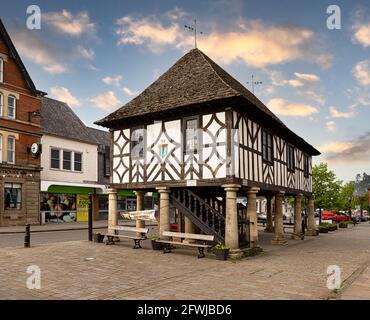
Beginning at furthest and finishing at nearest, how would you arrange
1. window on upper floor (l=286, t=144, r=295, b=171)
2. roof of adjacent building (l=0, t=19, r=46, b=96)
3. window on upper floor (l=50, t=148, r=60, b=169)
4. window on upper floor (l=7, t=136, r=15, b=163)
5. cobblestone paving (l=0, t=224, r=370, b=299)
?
window on upper floor (l=50, t=148, r=60, b=169)
window on upper floor (l=7, t=136, r=15, b=163)
roof of adjacent building (l=0, t=19, r=46, b=96)
window on upper floor (l=286, t=144, r=295, b=171)
cobblestone paving (l=0, t=224, r=370, b=299)

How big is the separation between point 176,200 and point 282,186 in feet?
19.2

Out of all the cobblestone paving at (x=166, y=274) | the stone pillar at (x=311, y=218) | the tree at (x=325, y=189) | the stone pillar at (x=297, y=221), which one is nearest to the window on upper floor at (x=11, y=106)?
the cobblestone paving at (x=166, y=274)

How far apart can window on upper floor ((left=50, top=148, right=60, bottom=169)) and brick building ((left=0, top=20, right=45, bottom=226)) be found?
2459mm

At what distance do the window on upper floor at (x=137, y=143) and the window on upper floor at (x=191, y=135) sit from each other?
2.27 metres

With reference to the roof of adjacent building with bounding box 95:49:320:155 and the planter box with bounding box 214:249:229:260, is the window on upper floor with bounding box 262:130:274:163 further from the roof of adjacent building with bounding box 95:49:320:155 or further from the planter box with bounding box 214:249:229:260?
the planter box with bounding box 214:249:229:260

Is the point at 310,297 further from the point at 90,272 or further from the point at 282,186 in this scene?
the point at 282,186

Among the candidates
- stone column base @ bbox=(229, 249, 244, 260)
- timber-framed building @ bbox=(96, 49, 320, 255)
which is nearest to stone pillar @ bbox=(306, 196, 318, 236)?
timber-framed building @ bbox=(96, 49, 320, 255)

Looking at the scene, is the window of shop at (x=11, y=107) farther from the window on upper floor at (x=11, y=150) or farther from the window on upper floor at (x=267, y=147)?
the window on upper floor at (x=267, y=147)

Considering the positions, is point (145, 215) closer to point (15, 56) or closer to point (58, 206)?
point (15, 56)

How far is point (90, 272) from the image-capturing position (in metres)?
9.64

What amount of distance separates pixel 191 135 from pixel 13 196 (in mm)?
17574

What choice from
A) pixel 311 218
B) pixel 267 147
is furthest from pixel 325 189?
pixel 267 147

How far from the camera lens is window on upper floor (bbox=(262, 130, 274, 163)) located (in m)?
15.7
